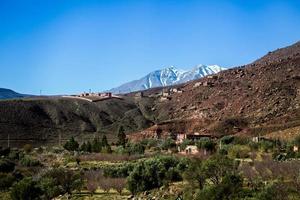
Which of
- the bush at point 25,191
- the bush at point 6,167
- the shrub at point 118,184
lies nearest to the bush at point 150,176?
the shrub at point 118,184

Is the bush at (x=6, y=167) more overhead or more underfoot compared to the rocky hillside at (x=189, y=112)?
more underfoot

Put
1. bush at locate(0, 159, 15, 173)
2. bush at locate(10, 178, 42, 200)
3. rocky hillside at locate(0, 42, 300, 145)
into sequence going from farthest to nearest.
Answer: rocky hillside at locate(0, 42, 300, 145) → bush at locate(0, 159, 15, 173) → bush at locate(10, 178, 42, 200)

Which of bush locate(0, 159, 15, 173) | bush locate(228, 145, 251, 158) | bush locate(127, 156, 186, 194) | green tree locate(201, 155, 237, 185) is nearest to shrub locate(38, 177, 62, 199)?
bush locate(127, 156, 186, 194)

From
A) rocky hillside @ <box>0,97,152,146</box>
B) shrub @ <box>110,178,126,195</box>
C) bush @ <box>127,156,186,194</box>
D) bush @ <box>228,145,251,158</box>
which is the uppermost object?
rocky hillside @ <box>0,97,152,146</box>

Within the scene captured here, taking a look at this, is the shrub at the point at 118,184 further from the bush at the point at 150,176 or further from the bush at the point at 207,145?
the bush at the point at 207,145

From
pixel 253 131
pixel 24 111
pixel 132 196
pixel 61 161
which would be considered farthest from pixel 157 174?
pixel 24 111

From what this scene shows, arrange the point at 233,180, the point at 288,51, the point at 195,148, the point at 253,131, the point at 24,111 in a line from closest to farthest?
the point at 233,180 < the point at 195,148 < the point at 253,131 < the point at 24,111 < the point at 288,51

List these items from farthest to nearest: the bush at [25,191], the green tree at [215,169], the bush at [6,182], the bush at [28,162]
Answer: the bush at [28,162] < the bush at [6,182] < the green tree at [215,169] < the bush at [25,191]

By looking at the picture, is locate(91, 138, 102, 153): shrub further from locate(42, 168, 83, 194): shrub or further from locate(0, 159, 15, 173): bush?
locate(42, 168, 83, 194): shrub

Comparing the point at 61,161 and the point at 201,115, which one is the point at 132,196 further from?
the point at 201,115

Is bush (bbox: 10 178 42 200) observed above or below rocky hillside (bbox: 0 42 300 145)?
below

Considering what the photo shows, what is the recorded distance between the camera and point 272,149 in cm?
5691

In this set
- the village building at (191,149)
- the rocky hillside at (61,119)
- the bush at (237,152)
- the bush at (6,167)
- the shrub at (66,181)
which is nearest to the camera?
the shrub at (66,181)

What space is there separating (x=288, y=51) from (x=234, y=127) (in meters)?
85.2
